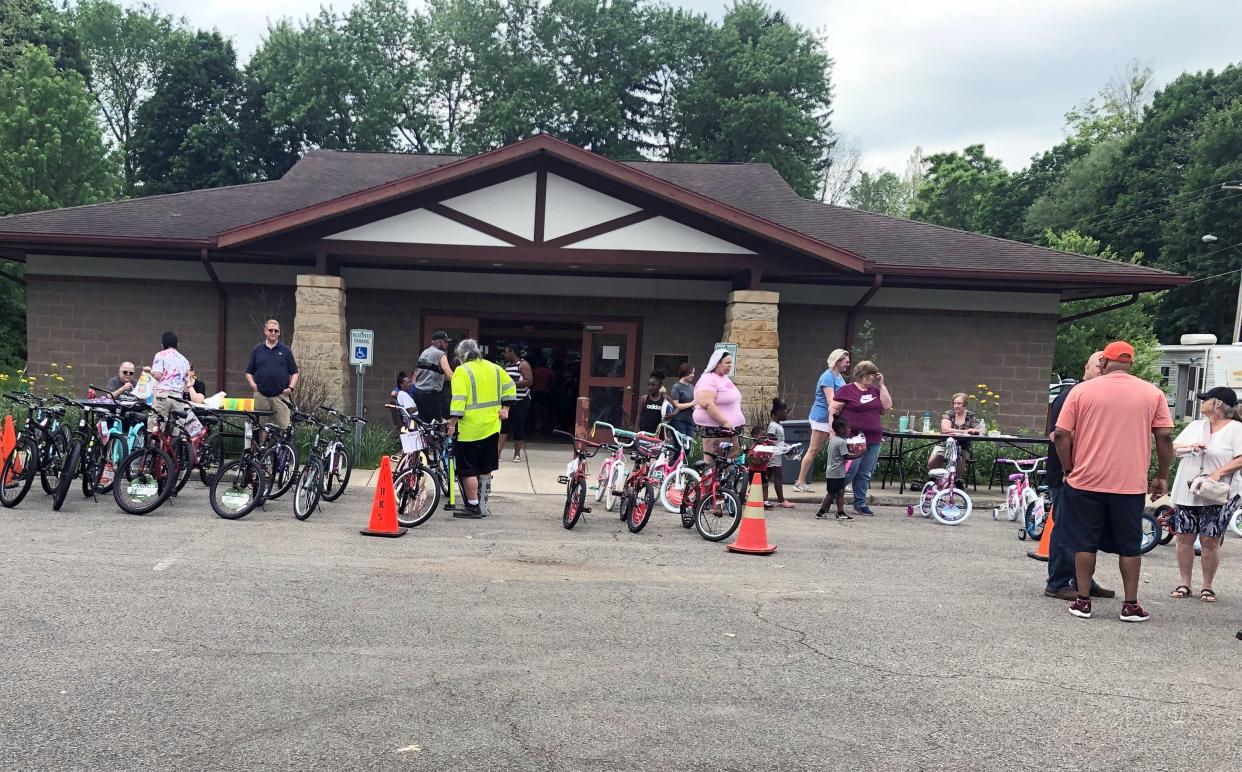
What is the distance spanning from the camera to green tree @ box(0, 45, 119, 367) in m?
23.2

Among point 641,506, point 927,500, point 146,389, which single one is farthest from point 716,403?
point 146,389

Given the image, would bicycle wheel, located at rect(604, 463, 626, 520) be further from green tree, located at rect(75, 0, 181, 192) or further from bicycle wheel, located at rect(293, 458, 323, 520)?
green tree, located at rect(75, 0, 181, 192)

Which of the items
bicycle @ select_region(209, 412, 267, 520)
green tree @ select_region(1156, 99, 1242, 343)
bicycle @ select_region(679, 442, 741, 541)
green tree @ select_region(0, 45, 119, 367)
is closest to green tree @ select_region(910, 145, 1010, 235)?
green tree @ select_region(1156, 99, 1242, 343)

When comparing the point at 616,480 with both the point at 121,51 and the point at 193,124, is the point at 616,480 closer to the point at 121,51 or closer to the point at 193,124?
the point at 193,124

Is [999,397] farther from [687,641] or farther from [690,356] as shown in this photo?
[687,641]

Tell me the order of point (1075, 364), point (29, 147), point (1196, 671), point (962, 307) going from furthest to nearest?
point (1075, 364), point (29, 147), point (962, 307), point (1196, 671)

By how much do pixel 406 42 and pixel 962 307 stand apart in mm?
38335

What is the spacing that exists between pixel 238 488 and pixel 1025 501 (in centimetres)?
818

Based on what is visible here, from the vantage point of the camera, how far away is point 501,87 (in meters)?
44.4

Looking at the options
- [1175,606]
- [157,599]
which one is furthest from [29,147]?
[1175,606]

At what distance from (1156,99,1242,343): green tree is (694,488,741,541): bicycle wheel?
3792 cm

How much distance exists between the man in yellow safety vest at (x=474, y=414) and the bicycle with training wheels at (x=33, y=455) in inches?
154

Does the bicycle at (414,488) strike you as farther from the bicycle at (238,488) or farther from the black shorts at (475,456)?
the bicycle at (238,488)

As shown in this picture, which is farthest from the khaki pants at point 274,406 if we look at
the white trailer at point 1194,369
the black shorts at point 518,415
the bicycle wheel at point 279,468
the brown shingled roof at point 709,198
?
the white trailer at point 1194,369
